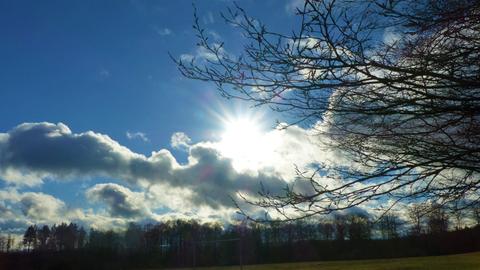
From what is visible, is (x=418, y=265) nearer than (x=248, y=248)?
Yes

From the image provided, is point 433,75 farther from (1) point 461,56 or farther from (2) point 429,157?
(2) point 429,157

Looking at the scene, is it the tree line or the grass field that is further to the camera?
the tree line

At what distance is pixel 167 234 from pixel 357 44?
9618cm

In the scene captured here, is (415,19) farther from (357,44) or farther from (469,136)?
(469,136)

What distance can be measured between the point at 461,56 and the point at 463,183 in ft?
4.83

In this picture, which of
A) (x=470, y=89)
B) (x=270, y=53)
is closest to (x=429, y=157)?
(x=470, y=89)

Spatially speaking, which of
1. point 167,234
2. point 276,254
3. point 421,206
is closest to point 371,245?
point 276,254

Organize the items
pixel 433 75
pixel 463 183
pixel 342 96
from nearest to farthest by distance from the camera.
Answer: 1. pixel 433 75
2. pixel 342 96
3. pixel 463 183

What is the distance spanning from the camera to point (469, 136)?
4.55m

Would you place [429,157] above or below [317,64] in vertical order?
below

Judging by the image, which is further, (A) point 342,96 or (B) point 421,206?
(B) point 421,206

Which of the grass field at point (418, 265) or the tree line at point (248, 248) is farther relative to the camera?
the tree line at point (248, 248)

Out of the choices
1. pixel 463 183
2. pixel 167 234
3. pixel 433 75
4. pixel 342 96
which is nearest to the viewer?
pixel 433 75

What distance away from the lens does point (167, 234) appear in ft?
319
